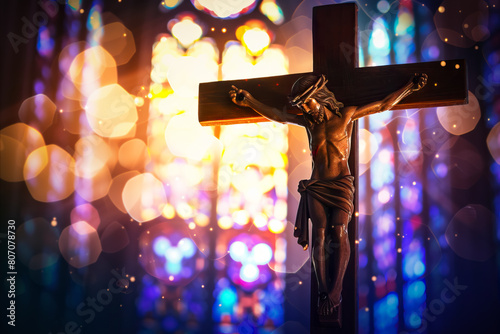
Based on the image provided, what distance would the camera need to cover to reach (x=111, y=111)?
9.97 ft

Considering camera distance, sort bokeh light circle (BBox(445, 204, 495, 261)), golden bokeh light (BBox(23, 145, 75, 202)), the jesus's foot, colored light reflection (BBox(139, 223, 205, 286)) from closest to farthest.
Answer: the jesus's foot < bokeh light circle (BBox(445, 204, 495, 261)) < colored light reflection (BBox(139, 223, 205, 286)) < golden bokeh light (BBox(23, 145, 75, 202))

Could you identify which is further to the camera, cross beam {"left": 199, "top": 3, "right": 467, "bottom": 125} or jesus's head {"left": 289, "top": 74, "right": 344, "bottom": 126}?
cross beam {"left": 199, "top": 3, "right": 467, "bottom": 125}

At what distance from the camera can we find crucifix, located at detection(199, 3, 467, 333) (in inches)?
57.7

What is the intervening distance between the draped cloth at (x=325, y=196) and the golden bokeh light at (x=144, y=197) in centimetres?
147

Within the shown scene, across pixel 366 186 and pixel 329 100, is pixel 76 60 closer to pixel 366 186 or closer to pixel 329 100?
pixel 366 186

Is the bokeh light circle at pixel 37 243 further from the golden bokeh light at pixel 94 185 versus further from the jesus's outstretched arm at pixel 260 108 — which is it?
the jesus's outstretched arm at pixel 260 108

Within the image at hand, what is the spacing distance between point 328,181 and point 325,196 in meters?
0.05

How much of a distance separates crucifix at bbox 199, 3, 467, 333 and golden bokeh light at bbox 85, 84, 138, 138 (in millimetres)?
1261

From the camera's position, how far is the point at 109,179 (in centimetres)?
294

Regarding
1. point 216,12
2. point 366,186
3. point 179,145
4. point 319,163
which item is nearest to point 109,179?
point 179,145

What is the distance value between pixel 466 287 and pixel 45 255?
210cm

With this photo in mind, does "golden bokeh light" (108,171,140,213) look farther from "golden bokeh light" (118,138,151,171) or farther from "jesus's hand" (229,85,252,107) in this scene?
"jesus's hand" (229,85,252,107)

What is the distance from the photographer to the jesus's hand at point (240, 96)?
1.75m

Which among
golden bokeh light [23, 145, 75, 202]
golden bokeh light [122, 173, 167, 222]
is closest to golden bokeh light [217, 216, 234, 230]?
golden bokeh light [122, 173, 167, 222]
